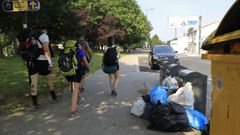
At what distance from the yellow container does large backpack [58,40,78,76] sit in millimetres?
3571

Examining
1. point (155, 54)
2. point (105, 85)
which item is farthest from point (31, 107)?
point (155, 54)

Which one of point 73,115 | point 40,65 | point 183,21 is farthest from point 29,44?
point 183,21

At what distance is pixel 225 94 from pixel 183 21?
7802 cm

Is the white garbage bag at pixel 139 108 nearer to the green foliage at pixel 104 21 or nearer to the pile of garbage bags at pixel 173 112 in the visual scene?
the pile of garbage bags at pixel 173 112

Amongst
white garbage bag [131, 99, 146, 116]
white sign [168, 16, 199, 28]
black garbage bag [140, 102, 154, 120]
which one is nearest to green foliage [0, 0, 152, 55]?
white sign [168, 16, 199, 28]

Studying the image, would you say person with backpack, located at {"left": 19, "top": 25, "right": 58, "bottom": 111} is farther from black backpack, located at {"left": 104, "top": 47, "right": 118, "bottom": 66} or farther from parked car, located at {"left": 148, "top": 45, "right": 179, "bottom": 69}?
parked car, located at {"left": 148, "top": 45, "right": 179, "bottom": 69}

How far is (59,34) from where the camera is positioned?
42375 millimetres

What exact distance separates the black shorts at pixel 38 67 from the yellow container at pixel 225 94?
4505 mm

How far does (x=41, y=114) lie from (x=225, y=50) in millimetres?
4583

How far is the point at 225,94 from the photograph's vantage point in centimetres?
352

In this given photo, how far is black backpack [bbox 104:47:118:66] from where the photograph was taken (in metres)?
9.44

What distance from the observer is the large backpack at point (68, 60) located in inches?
280

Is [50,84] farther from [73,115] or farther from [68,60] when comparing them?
[73,115]

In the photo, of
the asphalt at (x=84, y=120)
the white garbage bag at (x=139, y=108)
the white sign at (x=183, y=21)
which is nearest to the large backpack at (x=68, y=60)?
the asphalt at (x=84, y=120)
